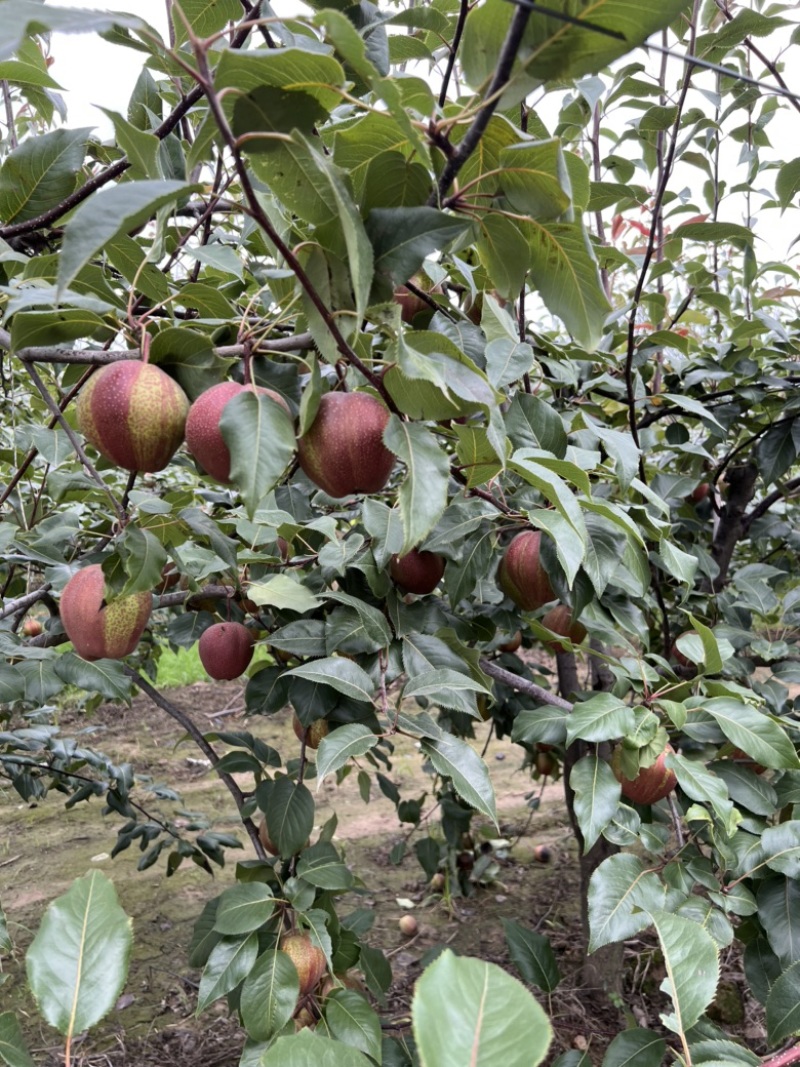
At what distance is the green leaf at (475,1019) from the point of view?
0.32 meters

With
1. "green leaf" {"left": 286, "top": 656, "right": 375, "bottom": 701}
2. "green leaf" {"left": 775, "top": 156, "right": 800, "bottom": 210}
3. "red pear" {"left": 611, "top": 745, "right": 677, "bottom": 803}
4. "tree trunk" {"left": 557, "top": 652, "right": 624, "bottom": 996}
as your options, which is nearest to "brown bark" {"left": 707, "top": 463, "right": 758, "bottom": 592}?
"tree trunk" {"left": 557, "top": 652, "right": 624, "bottom": 996}

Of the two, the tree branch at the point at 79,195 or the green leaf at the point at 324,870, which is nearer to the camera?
the tree branch at the point at 79,195

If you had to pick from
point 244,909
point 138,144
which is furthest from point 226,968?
point 138,144

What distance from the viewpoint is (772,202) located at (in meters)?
1.74

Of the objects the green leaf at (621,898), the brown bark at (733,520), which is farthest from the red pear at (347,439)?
the brown bark at (733,520)

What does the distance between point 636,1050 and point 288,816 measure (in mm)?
542

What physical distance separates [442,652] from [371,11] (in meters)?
0.71

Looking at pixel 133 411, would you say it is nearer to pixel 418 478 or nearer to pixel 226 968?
pixel 418 478

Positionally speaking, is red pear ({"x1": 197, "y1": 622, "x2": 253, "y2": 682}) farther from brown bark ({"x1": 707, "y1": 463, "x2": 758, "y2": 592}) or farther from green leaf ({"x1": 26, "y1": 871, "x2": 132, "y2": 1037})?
brown bark ({"x1": 707, "y1": 463, "x2": 758, "y2": 592})

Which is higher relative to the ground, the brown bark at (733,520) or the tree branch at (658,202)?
the tree branch at (658,202)

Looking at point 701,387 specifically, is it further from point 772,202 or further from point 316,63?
point 316,63

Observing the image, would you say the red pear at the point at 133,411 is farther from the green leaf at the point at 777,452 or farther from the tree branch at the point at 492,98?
the green leaf at the point at 777,452

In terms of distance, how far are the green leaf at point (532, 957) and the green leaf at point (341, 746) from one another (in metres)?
0.74

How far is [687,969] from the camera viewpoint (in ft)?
1.82
